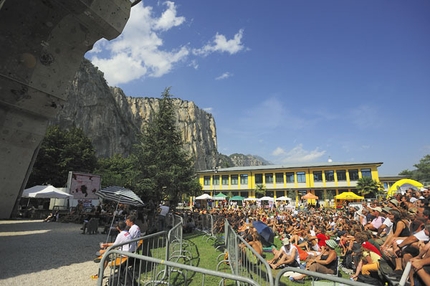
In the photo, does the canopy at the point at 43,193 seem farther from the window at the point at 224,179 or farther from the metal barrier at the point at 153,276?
the window at the point at 224,179

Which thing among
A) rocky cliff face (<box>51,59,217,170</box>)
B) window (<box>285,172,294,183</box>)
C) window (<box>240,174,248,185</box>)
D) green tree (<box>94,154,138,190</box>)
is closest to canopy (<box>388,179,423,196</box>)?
window (<box>285,172,294,183</box>)

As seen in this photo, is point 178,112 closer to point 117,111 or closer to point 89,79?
point 117,111

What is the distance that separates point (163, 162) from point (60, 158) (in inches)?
832

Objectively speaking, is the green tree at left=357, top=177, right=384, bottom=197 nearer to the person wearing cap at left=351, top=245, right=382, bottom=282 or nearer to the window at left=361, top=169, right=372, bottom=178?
the window at left=361, top=169, right=372, bottom=178

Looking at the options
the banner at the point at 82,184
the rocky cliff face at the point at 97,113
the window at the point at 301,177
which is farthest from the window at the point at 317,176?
the banner at the point at 82,184

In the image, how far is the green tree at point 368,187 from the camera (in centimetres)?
3506

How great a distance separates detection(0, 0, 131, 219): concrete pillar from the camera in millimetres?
8391

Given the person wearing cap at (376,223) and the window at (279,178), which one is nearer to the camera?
the person wearing cap at (376,223)

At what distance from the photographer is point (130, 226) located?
6.00 metres

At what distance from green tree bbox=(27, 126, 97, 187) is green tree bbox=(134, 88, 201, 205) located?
694 inches

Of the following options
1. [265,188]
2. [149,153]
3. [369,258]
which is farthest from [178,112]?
[369,258]

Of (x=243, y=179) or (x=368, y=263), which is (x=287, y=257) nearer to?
(x=368, y=263)

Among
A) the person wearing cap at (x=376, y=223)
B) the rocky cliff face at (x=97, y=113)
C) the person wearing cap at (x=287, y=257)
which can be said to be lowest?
the person wearing cap at (x=287, y=257)

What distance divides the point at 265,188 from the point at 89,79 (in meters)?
55.0
